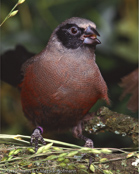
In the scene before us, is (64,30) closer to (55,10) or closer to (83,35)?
(83,35)

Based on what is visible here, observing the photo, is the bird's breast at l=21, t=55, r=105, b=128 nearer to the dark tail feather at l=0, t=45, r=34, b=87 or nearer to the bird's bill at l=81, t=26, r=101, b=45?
the bird's bill at l=81, t=26, r=101, b=45

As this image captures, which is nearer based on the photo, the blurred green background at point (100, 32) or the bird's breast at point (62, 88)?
the bird's breast at point (62, 88)

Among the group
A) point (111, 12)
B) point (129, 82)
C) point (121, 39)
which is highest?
point (111, 12)

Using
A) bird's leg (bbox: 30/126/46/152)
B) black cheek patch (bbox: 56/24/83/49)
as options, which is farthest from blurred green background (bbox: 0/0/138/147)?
black cheek patch (bbox: 56/24/83/49)

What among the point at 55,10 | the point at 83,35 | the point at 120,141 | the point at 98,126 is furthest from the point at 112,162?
the point at 55,10

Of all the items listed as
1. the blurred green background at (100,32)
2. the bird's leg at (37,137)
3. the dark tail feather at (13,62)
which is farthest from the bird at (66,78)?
the blurred green background at (100,32)

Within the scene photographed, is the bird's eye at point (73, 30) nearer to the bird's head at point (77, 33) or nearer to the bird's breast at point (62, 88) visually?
the bird's head at point (77, 33)

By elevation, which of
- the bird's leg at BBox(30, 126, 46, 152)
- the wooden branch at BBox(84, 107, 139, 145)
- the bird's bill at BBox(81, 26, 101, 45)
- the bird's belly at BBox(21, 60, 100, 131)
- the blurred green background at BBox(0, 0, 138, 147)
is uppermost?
the blurred green background at BBox(0, 0, 138, 147)
